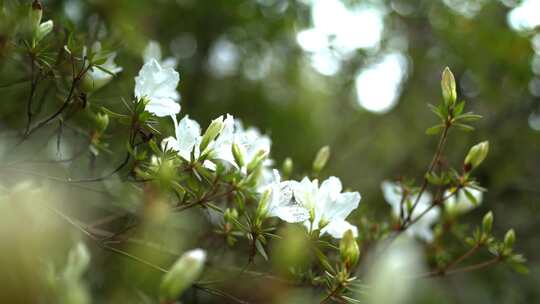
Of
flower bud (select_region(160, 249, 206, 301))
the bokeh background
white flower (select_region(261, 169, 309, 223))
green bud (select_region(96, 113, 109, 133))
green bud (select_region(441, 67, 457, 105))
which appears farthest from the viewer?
the bokeh background

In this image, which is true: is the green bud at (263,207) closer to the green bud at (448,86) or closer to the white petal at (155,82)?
the white petal at (155,82)

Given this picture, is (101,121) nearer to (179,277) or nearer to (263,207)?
(263,207)

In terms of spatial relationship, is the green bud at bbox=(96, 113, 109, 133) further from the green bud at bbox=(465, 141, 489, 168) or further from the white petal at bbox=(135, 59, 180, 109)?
the green bud at bbox=(465, 141, 489, 168)

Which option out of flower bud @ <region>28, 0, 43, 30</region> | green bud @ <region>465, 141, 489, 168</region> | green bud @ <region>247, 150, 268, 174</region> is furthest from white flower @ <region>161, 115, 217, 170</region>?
green bud @ <region>465, 141, 489, 168</region>

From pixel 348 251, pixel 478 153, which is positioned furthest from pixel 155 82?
pixel 478 153

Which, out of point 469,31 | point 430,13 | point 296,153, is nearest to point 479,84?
point 469,31

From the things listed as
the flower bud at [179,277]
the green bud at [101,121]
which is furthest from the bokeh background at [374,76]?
the flower bud at [179,277]
